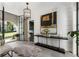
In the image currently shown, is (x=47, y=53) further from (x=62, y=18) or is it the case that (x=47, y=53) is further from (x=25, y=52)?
(x=62, y=18)

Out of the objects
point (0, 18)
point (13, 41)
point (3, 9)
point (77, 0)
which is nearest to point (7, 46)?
point (13, 41)

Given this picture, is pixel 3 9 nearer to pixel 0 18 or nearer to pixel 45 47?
pixel 0 18

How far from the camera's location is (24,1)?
314 centimetres

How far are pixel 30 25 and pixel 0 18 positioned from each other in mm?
838

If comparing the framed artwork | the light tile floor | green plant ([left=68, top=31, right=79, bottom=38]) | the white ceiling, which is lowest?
the light tile floor

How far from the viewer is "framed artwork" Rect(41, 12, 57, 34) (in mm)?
3483

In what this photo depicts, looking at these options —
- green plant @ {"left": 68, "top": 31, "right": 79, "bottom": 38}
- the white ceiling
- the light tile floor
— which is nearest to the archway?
the light tile floor

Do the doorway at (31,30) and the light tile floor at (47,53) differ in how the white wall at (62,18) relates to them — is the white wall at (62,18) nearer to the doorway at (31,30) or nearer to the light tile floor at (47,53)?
the doorway at (31,30)

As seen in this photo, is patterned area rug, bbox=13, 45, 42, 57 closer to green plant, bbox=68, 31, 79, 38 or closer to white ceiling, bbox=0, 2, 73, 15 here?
white ceiling, bbox=0, 2, 73, 15

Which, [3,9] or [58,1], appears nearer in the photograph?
[3,9]

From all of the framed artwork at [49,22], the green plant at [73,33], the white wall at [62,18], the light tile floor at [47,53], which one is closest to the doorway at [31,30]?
the white wall at [62,18]

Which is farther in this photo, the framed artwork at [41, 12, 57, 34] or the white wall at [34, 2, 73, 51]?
the framed artwork at [41, 12, 57, 34]

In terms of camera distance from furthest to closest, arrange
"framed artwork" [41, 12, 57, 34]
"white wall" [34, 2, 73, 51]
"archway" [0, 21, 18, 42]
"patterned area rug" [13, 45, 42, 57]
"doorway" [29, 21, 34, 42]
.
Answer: "framed artwork" [41, 12, 57, 34] < "white wall" [34, 2, 73, 51] < "doorway" [29, 21, 34, 42] < "archway" [0, 21, 18, 42] < "patterned area rug" [13, 45, 42, 57]

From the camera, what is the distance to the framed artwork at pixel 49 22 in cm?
348
